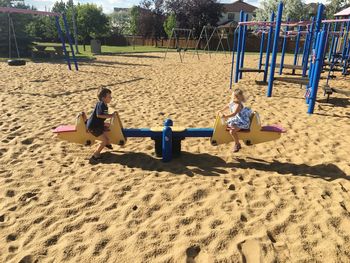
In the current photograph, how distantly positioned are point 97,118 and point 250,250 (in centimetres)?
254

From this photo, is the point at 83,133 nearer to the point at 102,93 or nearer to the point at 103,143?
the point at 103,143

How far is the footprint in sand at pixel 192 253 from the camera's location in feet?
7.94

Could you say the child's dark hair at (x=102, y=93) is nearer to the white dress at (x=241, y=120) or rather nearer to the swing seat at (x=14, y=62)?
the white dress at (x=241, y=120)

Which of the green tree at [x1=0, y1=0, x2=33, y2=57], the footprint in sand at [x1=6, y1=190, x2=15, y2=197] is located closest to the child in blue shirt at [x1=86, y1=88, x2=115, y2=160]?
the footprint in sand at [x1=6, y1=190, x2=15, y2=197]

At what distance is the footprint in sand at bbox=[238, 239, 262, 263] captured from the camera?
7.95 ft

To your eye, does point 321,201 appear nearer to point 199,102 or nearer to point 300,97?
point 199,102

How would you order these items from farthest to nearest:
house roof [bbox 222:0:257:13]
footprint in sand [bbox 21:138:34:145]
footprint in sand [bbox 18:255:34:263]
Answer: house roof [bbox 222:0:257:13] < footprint in sand [bbox 21:138:34:145] < footprint in sand [bbox 18:255:34:263]

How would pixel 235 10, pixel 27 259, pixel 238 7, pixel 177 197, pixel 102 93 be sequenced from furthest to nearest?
pixel 238 7, pixel 235 10, pixel 102 93, pixel 177 197, pixel 27 259

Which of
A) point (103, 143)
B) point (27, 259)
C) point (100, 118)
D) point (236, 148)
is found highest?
point (100, 118)

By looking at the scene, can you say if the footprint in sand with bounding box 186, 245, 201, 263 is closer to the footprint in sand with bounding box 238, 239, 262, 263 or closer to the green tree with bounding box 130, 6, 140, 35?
the footprint in sand with bounding box 238, 239, 262, 263

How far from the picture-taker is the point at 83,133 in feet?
13.5

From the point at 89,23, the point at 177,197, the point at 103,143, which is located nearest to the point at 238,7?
the point at 89,23

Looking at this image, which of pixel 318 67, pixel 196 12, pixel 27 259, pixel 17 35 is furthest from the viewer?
pixel 196 12

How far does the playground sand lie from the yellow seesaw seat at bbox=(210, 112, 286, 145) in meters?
0.31
